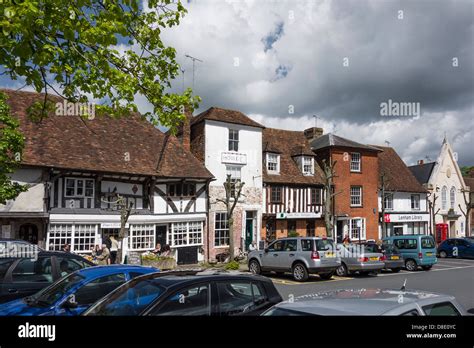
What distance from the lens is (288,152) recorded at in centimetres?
3156

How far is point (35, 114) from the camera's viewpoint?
8422mm

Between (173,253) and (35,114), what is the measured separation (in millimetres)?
15828

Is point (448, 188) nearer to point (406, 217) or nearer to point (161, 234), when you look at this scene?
point (406, 217)

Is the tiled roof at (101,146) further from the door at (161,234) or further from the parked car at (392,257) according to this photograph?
the parked car at (392,257)

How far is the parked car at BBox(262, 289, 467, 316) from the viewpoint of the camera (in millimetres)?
3818

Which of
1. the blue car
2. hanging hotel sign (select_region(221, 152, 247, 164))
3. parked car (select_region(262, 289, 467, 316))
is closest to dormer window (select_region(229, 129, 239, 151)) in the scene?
hanging hotel sign (select_region(221, 152, 247, 164))

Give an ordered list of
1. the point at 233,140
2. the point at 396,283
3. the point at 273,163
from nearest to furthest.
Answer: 1. the point at 396,283
2. the point at 233,140
3. the point at 273,163

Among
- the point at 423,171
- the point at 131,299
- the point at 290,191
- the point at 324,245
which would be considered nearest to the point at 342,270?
the point at 324,245

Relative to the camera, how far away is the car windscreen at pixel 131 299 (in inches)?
207

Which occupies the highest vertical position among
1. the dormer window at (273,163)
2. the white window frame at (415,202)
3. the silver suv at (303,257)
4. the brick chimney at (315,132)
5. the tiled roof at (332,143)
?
the brick chimney at (315,132)

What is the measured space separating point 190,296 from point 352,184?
95.6 feet

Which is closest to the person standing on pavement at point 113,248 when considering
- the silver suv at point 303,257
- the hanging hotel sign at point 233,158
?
the silver suv at point 303,257

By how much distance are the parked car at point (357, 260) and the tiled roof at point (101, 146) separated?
9491 millimetres

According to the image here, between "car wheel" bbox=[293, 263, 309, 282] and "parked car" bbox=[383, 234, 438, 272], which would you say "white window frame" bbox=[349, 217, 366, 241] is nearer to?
"parked car" bbox=[383, 234, 438, 272]
